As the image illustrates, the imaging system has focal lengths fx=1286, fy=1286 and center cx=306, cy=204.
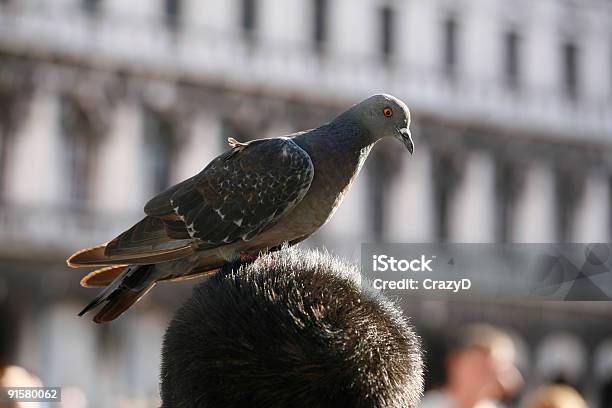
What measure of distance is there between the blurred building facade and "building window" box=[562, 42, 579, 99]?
26mm

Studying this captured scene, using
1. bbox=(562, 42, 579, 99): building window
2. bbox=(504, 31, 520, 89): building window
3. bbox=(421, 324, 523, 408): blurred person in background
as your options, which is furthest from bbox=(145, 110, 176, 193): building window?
bbox=(421, 324, 523, 408): blurred person in background

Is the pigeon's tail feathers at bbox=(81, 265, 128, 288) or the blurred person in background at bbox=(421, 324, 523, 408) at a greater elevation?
the pigeon's tail feathers at bbox=(81, 265, 128, 288)

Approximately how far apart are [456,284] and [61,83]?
16.3 m

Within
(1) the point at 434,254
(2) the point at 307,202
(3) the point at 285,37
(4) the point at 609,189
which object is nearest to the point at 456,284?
(1) the point at 434,254

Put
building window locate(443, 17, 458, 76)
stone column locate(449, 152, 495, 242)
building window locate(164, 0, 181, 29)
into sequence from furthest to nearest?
building window locate(443, 17, 458, 76)
stone column locate(449, 152, 495, 242)
building window locate(164, 0, 181, 29)

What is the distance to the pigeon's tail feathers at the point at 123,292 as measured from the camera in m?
2.53

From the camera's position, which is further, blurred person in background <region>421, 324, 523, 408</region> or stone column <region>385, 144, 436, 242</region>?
stone column <region>385, 144, 436, 242</region>

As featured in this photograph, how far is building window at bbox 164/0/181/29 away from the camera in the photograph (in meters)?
19.4

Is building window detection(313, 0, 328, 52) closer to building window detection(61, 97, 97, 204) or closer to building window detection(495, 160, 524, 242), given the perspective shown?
building window detection(495, 160, 524, 242)

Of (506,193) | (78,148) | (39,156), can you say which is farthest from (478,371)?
(506,193)

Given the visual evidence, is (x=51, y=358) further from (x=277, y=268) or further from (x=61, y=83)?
(x=277, y=268)

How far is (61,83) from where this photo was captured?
60.3 ft

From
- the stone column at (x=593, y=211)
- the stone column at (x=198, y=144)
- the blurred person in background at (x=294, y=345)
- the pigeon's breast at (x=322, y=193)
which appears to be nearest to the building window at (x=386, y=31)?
the stone column at (x=198, y=144)

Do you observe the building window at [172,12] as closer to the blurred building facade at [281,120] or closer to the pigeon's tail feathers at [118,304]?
the blurred building facade at [281,120]
